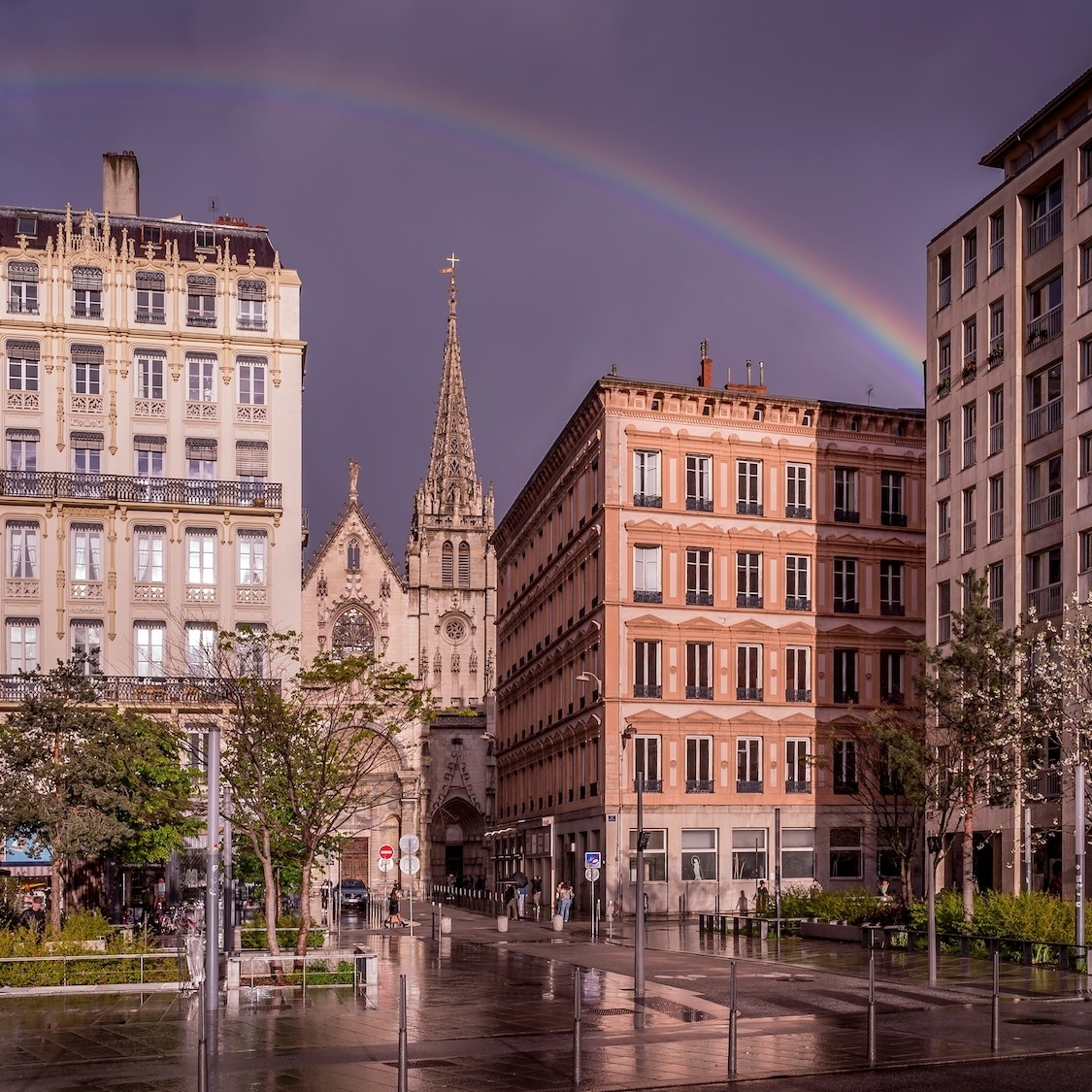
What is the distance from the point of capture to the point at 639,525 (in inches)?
2692

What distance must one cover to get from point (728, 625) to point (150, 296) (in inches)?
1115

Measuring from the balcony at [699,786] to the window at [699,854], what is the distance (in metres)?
1.70

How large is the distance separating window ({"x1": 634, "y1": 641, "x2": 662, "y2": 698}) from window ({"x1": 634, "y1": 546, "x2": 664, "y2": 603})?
2.01m

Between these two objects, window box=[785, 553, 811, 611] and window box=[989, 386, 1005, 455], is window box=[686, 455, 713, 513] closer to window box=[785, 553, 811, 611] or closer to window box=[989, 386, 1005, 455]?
window box=[785, 553, 811, 611]

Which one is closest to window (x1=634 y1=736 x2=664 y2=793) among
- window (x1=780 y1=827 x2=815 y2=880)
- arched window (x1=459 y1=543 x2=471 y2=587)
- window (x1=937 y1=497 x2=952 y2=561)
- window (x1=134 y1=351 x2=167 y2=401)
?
window (x1=780 y1=827 x2=815 y2=880)

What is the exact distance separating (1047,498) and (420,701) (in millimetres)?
24331

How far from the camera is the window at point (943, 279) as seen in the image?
61031 mm

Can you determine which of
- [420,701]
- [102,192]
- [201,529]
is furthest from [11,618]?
[420,701]

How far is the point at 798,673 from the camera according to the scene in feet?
233

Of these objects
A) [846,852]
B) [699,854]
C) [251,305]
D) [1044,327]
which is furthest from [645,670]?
[1044,327]

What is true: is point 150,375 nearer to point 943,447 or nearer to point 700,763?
point 700,763

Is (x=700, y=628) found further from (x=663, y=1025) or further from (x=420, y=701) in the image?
(x=663, y=1025)

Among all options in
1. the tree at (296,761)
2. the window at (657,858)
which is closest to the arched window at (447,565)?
the window at (657,858)

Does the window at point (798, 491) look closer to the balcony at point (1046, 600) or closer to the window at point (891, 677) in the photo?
the window at point (891, 677)
